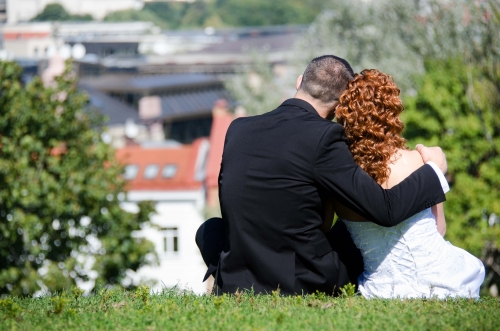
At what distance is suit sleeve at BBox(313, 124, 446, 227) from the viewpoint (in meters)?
4.39

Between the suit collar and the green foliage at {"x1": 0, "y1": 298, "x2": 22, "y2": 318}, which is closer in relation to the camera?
the green foliage at {"x1": 0, "y1": 298, "x2": 22, "y2": 318}

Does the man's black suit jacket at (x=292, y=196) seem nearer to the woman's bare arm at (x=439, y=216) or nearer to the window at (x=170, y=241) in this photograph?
the woman's bare arm at (x=439, y=216)

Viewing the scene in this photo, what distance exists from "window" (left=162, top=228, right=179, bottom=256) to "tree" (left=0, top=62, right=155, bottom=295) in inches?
860

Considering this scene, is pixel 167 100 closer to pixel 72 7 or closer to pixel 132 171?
pixel 132 171

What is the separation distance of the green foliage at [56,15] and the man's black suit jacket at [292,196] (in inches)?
5127

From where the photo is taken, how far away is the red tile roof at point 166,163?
41.8 metres

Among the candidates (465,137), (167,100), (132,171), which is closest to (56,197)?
(465,137)

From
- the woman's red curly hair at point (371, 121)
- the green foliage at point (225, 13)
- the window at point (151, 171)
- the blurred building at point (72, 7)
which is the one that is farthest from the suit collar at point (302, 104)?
the green foliage at point (225, 13)

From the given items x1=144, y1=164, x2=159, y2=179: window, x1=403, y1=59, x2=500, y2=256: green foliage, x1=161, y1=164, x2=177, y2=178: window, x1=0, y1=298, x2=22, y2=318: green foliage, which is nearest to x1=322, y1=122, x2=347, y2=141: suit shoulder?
x1=0, y1=298, x2=22, y2=318: green foliage

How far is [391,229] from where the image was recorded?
4758 mm

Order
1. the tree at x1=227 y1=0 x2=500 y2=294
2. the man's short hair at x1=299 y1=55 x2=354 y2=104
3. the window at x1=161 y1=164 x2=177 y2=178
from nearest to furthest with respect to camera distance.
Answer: the man's short hair at x1=299 y1=55 x2=354 y2=104, the tree at x1=227 y1=0 x2=500 y2=294, the window at x1=161 y1=164 x2=177 y2=178

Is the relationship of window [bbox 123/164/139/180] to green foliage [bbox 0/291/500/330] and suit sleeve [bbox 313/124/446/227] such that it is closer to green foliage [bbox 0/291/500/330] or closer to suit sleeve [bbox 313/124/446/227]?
green foliage [bbox 0/291/500/330]

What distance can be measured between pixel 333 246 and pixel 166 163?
130 ft

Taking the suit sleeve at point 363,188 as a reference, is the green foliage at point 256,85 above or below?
below
